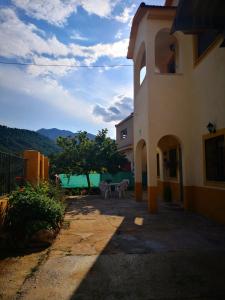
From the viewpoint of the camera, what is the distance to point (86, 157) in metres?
18.0

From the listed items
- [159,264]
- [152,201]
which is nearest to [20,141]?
[152,201]

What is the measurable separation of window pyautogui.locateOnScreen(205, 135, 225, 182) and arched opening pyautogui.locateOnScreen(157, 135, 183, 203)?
2.89 meters

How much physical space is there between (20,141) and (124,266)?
3075 centimetres

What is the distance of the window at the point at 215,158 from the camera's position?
27.8 ft

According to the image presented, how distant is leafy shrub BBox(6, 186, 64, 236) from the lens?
20.1 ft

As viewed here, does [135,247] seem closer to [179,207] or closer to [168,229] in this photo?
[168,229]

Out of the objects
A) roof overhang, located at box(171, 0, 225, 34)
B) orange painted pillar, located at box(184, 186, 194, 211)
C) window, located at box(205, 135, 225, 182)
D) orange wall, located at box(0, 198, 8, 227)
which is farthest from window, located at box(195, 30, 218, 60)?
orange wall, located at box(0, 198, 8, 227)

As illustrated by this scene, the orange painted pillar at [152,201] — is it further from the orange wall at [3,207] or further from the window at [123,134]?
the window at [123,134]

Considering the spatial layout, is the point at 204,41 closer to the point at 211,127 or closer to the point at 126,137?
the point at 211,127

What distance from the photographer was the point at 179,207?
1161cm

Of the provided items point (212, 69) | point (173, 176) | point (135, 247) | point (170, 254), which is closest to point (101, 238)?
point (135, 247)

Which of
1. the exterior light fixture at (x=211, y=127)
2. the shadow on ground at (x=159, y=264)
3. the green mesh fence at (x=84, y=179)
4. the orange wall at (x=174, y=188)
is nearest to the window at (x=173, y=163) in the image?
the orange wall at (x=174, y=188)

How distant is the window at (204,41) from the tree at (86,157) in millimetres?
9574

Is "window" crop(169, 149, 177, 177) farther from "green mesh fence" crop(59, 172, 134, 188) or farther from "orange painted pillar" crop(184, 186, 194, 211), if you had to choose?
"green mesh fence" crop(59, 172, 134, 188)
